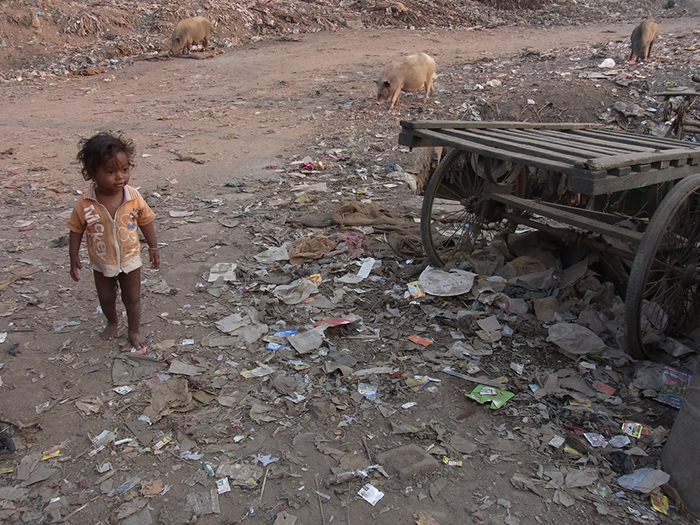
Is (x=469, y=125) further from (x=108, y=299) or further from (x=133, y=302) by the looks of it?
(x=108, y=299)

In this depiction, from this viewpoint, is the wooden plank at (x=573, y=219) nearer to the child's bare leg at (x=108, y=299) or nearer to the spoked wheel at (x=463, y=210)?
the spoked wheel at (x=463, y=210)

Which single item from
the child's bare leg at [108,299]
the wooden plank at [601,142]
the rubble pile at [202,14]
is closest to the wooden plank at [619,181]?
the wooden plank at [601,142]

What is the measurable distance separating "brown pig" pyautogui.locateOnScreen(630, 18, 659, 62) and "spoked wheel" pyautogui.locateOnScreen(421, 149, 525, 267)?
8.95 metres

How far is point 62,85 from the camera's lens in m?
11.8

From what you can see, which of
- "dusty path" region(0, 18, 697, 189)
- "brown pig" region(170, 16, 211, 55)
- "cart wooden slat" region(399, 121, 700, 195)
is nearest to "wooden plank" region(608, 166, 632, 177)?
"cart wooden slat" region(399, 121, 700, 195)

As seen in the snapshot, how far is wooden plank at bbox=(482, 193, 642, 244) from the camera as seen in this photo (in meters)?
3.23

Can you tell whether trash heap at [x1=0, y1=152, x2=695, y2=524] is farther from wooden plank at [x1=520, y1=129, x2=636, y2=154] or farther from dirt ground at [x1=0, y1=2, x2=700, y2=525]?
wooden plank at [x1=520, y1=129, x2=636, y2=154]

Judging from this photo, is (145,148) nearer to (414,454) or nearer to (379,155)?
(379,155)

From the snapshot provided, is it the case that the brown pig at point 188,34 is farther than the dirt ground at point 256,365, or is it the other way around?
the brown pig at point 188,34

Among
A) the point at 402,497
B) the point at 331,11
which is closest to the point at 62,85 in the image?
the point at 331,11

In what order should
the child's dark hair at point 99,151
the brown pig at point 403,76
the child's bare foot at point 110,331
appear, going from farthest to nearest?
the brown pig at point 403,76, the child's bare foot at point 110,331, the child's dark hair at point 99,151

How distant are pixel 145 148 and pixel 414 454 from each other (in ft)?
21.8

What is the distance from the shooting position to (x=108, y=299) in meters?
3.20

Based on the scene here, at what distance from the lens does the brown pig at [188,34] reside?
46.8 feet
